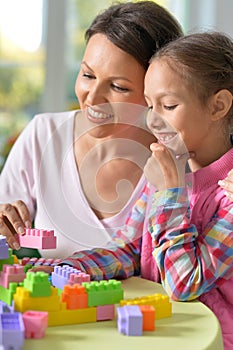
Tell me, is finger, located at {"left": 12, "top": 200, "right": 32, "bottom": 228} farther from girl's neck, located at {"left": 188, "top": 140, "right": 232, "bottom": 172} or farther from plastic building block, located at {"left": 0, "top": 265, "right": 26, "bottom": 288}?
girl's neck, located at {"left": 188, "top": 140, "right": 232, "bottom": 172}

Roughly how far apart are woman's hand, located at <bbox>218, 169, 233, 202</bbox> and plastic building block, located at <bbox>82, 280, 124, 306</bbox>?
29 centimetres

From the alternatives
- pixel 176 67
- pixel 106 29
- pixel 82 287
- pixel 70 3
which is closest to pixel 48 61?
pixel 70 3

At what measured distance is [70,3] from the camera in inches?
119

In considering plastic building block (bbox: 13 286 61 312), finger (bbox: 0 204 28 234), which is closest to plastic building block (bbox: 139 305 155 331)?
plastic building block (bbox: 13 286 61 312)

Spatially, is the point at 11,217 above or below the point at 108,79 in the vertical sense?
below

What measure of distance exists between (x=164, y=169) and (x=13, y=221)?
280 millimetres

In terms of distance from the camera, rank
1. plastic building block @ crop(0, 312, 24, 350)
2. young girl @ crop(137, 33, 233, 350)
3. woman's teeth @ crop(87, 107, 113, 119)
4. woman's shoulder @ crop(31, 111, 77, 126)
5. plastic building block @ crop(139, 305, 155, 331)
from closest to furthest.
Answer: plastic building block @ crop(0, 312, 24, 350) → plastic building block @ crop(139, 305, 155, 331) → young girl @ crop(137, 33, 233, 350) → woman's teeth @ crop(87, 107, 113, 119) → woman's shoulder @ crop(31, 111, 77, 126)

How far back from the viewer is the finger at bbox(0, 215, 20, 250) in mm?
1154

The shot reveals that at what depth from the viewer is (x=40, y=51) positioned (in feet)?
9.89

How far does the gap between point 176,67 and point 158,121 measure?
0.34ft

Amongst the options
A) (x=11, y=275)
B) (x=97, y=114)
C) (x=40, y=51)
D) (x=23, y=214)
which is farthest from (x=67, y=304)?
(x=40, y=51)

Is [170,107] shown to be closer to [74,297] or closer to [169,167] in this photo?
[169,167]

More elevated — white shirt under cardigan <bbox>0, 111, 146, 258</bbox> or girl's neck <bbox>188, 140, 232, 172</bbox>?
girl's neck <bbox>188, 140, 232, 172</bbox>

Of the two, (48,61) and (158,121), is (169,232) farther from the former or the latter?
(48,61)
